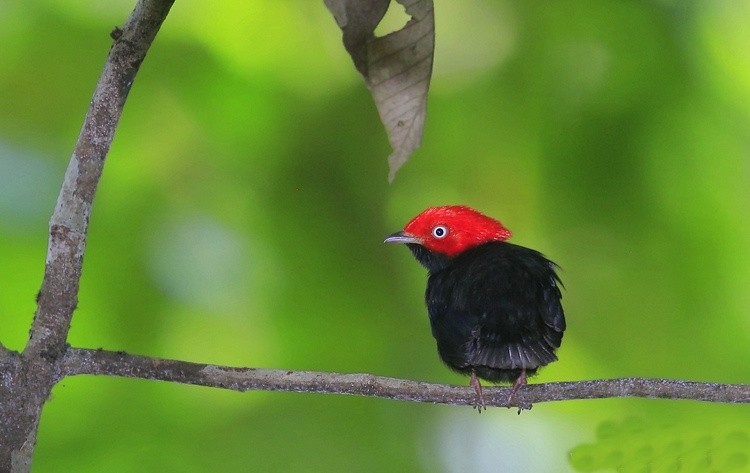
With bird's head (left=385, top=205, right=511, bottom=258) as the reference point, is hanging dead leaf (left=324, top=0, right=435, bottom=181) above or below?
below

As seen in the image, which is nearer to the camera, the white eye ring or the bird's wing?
the bird's wing

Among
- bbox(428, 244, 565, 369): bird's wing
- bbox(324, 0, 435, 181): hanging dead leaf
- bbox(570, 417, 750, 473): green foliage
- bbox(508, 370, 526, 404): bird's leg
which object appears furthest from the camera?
bbox(570, 417, 750, 473): green foliage

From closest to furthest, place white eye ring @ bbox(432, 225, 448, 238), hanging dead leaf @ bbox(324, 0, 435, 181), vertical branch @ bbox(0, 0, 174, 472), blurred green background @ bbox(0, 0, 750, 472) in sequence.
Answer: hanging dead leaf @ bbox(324, 0, 435, 181)
vertical branch @ bbox(0, 0, 174, 472)
white eye ring @ bbox(432, 225, 448, 238)
blurred green background @ bbox(0, 0, 750, 472)

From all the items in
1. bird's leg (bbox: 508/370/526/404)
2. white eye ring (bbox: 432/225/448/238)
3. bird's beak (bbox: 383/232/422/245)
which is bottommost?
bird's leg (bbox: 508/370/526/404)

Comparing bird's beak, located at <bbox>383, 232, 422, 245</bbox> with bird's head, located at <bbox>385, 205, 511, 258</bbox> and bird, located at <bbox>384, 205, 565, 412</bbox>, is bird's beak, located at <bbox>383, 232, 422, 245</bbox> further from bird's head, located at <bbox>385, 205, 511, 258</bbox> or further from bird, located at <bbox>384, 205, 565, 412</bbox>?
bird, located at <bbox>384, 205, 565, 412</bbox>

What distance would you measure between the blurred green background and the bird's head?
521 millimetres

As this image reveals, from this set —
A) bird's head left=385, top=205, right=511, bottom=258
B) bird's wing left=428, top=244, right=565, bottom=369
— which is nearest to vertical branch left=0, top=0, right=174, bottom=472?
bird's wing left=428, top=244, right=565, bottom=369

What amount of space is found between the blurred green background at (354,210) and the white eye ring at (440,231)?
0.55m

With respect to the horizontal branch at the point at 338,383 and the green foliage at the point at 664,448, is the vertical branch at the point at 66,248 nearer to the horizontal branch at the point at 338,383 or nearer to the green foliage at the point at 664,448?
the horizontal branch at the point at 338,383

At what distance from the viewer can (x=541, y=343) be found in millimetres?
2119

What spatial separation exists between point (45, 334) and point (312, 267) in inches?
66.4

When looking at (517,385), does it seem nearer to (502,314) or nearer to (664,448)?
(502,314)

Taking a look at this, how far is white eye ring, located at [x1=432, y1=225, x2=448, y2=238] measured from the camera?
261 cm

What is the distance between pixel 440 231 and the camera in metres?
2.61
